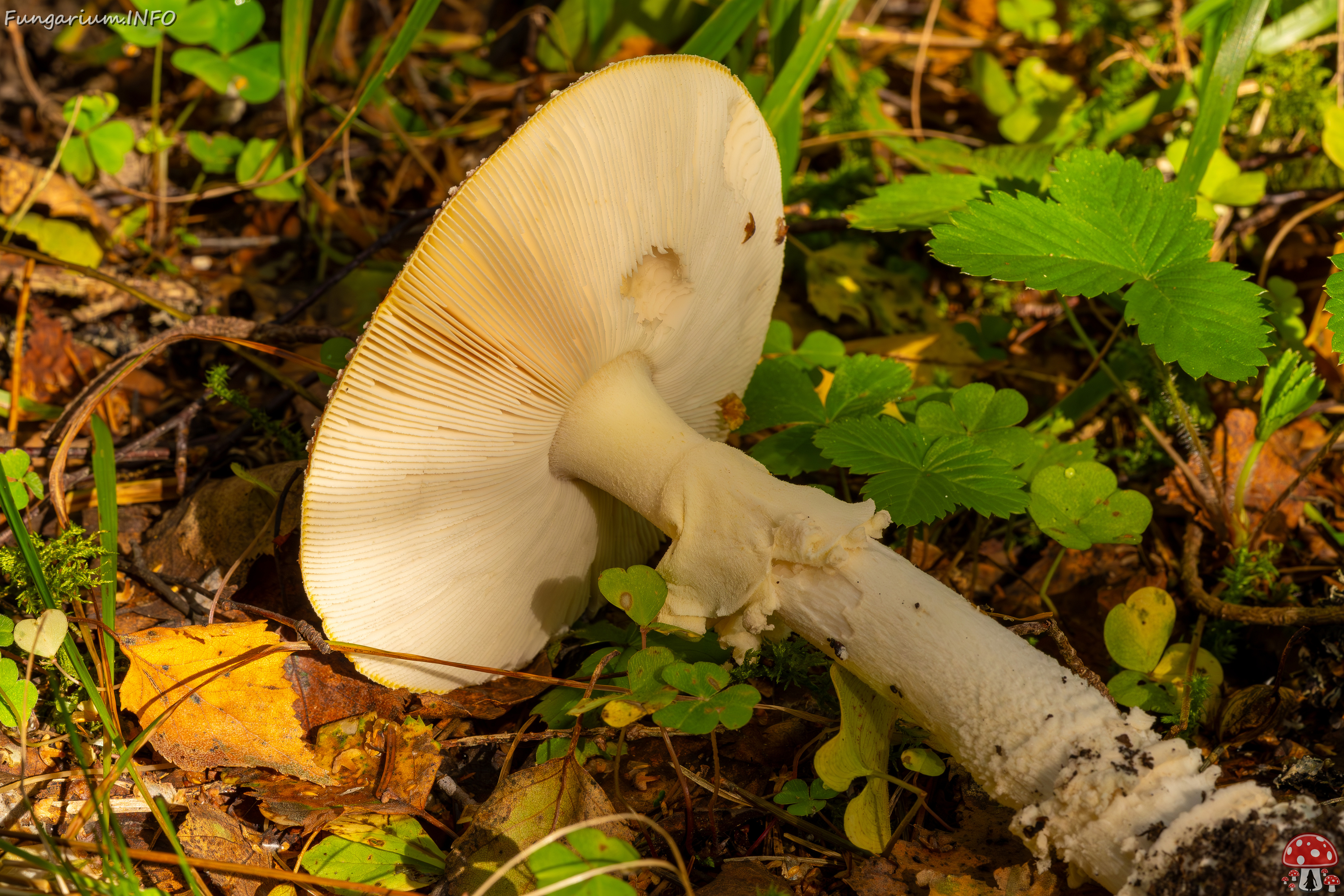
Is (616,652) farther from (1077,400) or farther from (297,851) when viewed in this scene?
(1077,400)

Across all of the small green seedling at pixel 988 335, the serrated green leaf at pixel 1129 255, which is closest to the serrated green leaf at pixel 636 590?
the serrated green leaf at pixel 1129 255

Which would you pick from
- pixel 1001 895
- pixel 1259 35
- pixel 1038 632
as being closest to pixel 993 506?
pixel 1038 632

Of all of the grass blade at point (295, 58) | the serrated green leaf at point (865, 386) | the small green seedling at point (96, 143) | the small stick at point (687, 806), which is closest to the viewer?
the small stick at point (687, 806)

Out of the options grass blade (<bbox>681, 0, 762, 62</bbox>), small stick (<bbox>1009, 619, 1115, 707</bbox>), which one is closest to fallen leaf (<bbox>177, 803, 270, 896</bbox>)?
small stick (<bbox>1009, 619, 1115, 707</bbox>)

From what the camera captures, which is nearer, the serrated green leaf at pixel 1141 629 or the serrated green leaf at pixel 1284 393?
the serrated green leaf at pixel 1141 629

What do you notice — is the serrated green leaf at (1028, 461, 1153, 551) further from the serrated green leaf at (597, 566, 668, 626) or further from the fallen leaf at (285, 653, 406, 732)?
the fallen leaf at (285, 653, 406, 732)

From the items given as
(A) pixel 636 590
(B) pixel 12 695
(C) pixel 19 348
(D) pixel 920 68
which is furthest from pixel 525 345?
(D) pixel 920 68

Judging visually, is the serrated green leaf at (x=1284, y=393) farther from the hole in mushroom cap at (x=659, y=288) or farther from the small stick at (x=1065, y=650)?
the hole in mushroom cap at (x=659, y=288)

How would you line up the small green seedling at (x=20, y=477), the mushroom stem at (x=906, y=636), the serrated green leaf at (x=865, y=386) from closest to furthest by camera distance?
the mushroom stem at (x=906, y=636) → the small green seedling at (x=20, y=477) → the serrated green leaf at (x=865, y=386)
